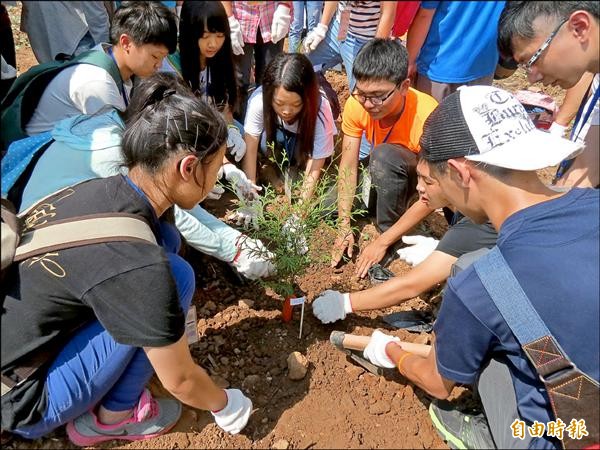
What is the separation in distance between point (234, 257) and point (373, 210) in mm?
1135

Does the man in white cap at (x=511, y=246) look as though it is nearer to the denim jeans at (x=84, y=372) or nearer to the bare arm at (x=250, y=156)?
the denim jeans at (x=84, y=372)

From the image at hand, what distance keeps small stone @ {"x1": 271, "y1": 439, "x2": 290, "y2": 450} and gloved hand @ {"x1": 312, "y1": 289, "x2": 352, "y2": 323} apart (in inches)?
22.7

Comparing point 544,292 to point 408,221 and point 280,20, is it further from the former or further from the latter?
point 408,221

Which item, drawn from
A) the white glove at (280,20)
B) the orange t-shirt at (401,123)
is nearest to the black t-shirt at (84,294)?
the white glove at (280,20)

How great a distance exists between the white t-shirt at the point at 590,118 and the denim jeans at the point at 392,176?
32.8 inches

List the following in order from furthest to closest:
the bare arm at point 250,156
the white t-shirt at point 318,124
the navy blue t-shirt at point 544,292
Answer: the bare arm at point 250,156 < the white t-shirt at point 318,124 < the navy blue t-shirt at point 544,292

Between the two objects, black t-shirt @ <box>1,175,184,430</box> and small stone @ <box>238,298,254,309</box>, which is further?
small stone @ <box>238,298,254,309</box>

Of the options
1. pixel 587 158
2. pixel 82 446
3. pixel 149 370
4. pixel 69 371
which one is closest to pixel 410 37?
pixel 587 158

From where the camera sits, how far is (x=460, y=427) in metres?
1.74

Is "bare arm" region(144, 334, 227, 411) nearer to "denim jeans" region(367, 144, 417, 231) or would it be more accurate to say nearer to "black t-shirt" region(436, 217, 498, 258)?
"black t-shirt" region(436, 217, 498, 258)

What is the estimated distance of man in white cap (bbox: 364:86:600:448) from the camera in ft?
4.09

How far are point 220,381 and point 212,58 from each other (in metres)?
1.39

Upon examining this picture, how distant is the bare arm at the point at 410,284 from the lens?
212cm

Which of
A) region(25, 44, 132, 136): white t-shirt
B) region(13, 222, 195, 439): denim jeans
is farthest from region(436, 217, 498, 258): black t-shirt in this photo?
region(25, 44, 132, 136): white t-shirt
